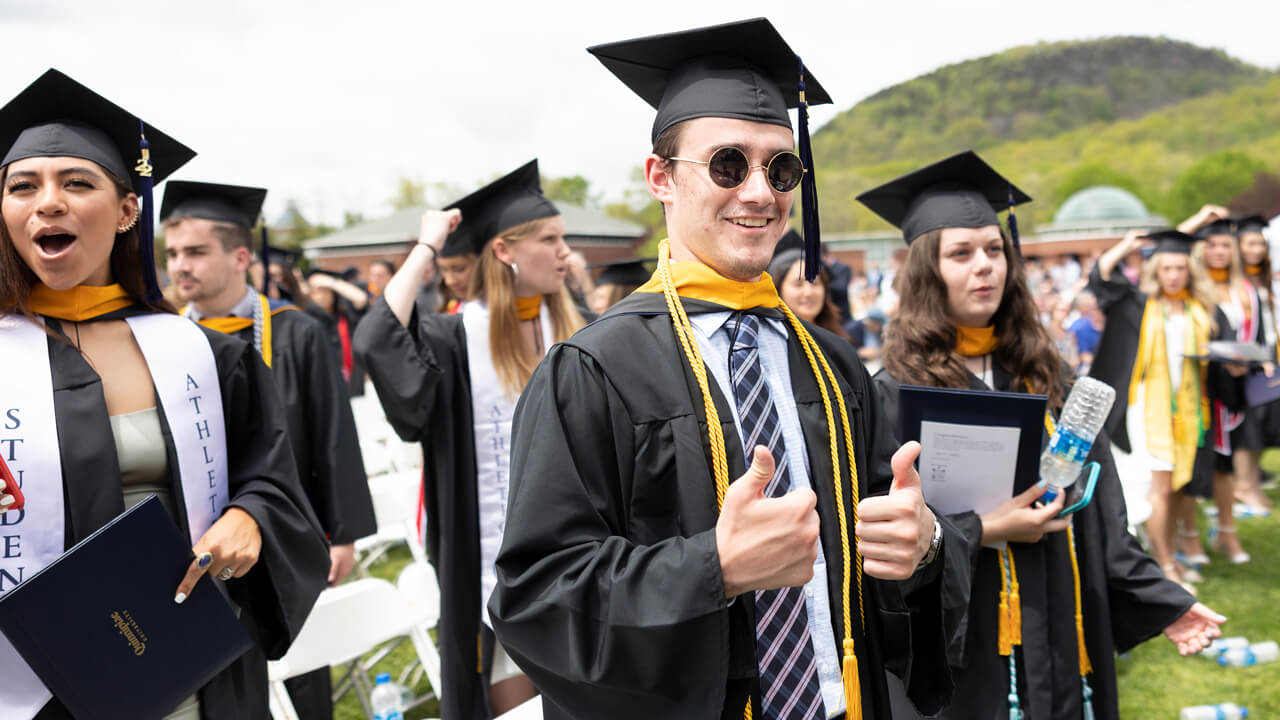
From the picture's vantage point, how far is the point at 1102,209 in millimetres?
54969

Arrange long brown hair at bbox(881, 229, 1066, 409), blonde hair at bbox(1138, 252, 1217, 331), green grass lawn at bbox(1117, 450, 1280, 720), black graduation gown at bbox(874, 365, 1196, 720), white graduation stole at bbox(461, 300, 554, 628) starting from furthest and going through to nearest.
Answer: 1. blonde hair at bbox(1138, 252, 1217, 331)
2. green grass lawn at bbox(1117, 450, 1280, 720)
3. white graduation stole at bbox(461, 300, 554, 628)
4. long brown hair at bbox(881, 229, 1066, 409)
5. black graduation gown at bbox(874, 365, 1196, 720)

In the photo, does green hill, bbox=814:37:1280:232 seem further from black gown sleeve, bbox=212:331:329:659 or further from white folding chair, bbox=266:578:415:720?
black gown sleeve, bbox=212:331:329:659

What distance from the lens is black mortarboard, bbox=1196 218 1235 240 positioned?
19.3 feet

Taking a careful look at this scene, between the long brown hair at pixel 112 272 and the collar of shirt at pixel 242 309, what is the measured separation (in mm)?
1853

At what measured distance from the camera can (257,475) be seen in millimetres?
2143

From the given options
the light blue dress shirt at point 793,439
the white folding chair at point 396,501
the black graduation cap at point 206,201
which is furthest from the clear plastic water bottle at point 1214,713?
the black graduation cap at point 206,201

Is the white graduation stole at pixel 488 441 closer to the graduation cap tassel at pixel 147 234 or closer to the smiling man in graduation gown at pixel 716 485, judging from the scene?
the graduation cap tassel at pixel 147 234

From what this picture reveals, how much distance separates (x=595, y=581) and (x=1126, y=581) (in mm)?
2009

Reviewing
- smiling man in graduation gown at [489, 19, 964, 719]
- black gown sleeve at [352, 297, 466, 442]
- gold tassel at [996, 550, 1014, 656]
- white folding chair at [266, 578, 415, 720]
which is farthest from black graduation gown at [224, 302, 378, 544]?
gold tassel at [996, 550, 1014, 656]

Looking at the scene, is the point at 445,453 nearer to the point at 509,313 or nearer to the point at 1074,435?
the point at 509,313

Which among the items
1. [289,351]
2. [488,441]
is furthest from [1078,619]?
[289,351]

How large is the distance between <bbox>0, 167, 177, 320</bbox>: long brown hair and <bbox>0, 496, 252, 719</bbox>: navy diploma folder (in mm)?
557

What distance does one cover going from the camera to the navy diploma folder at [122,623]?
1.53m

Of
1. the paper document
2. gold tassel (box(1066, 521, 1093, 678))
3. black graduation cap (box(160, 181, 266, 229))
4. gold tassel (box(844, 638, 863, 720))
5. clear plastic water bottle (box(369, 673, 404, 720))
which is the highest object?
black graduation cap (box(160, 181, 266, 229))
